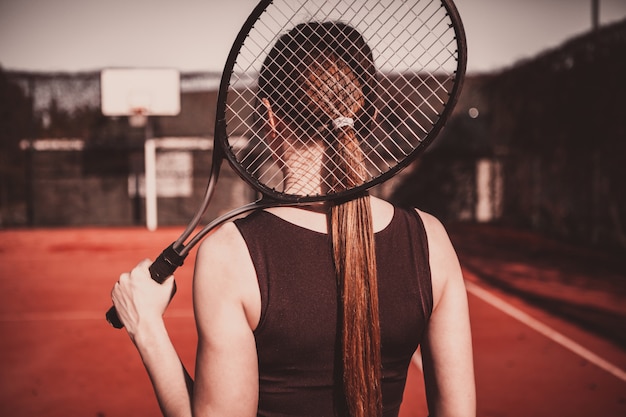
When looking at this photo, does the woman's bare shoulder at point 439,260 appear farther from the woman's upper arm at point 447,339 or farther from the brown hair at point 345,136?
the brown hair at point 345,136

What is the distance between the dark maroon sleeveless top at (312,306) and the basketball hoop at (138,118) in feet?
44.3

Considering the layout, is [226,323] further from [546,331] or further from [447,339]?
[546,331]

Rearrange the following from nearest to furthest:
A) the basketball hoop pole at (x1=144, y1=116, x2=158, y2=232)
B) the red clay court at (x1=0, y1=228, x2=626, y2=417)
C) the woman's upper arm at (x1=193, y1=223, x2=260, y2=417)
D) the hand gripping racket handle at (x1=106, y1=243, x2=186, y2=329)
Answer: the woman's upper arm at (x1=193, y1=223, x2=260, y2=417), the hand gripping racket handle at (x1=106, y1=243, x2=186, y2=329), the red clay court at (x1=0, y1=228, x2=626, y2=417), the basketball hoop pole at (x1=144, y1=116, x2=158, y2=232)

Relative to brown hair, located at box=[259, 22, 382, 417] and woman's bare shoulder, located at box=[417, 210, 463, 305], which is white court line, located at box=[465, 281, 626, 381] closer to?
woman's bare shoulder, located at box=[417, 210, 463, 305]

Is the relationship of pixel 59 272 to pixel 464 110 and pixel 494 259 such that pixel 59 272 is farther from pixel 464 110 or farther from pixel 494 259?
pixel 464 110

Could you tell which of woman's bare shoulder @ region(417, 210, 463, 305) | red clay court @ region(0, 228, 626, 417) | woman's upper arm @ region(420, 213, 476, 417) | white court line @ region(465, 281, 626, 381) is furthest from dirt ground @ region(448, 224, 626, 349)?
woman's bare shoulder @ region(417, 210, 463, 305)

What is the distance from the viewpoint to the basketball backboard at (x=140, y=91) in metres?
13.7

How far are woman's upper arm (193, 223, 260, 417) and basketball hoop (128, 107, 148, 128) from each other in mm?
13502

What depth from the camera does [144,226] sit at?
13969 mm

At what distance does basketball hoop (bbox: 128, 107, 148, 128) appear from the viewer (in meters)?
13.7

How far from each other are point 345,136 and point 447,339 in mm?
494

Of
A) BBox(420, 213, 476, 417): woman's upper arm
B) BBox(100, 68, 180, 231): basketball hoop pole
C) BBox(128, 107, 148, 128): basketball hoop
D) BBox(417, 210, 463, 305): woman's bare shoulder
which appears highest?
BBox(100, 68, 180, 231): basketball hoop pole

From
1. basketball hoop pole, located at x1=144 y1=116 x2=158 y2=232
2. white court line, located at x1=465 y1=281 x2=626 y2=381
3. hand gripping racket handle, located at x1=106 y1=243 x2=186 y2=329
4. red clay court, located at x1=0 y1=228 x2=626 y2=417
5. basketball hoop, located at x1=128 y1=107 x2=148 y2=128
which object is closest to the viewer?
hand gripping racket handle, located at x1=106 y1=243 x2=186 y2=329

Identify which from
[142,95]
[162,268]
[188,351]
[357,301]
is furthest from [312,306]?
[142,95]
